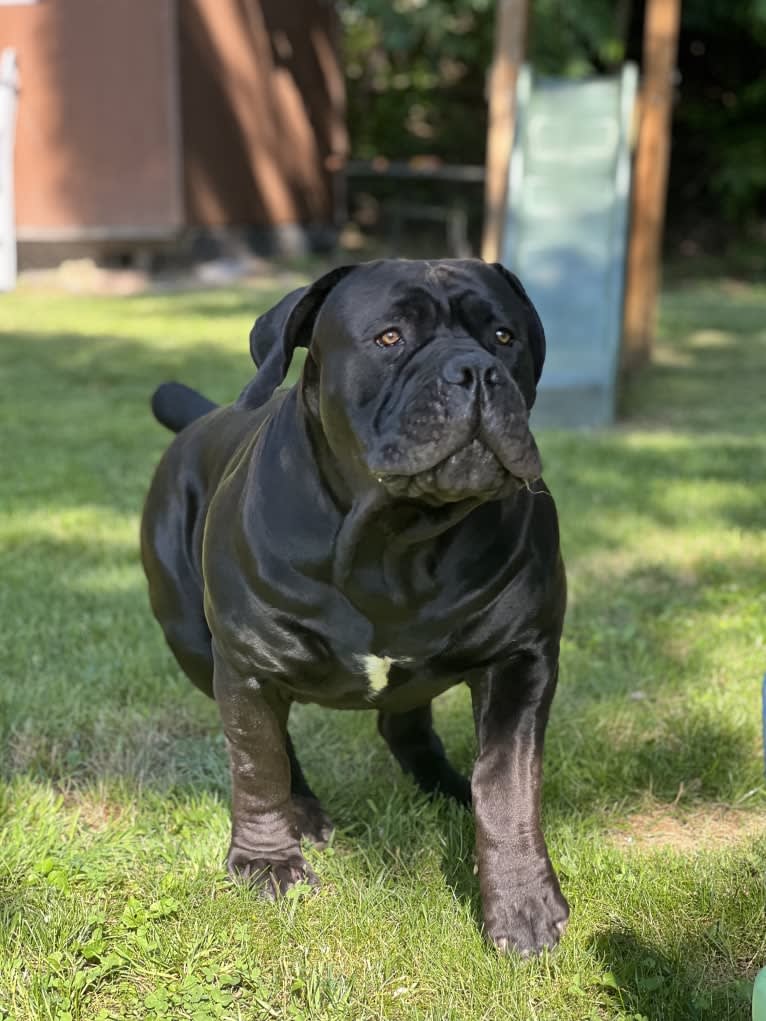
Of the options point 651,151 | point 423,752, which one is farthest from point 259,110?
point 423,752

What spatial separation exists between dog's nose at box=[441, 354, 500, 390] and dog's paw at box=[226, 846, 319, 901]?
45.9 inches

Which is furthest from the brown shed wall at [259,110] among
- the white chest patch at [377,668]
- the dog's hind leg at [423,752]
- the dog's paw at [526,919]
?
the dog's paw at [526,919]

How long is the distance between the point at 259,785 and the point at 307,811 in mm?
314


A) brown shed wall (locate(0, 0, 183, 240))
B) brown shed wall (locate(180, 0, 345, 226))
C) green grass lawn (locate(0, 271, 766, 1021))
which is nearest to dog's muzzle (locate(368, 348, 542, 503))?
green grass lawn (locate(0, 271, 766, 1021))

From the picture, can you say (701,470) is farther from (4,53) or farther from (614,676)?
(4,53)

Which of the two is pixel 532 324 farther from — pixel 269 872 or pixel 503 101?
pixel 503 101

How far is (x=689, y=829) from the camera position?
302 cm

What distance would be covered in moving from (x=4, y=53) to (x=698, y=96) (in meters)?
10.7

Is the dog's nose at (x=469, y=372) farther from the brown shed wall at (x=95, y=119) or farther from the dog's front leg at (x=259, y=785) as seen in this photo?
the brown shed wall at (x=95, y=119)

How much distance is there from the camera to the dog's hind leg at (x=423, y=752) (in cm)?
315

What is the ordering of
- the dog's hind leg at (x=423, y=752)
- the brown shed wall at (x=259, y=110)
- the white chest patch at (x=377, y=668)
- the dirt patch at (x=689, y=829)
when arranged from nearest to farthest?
the white chest patch at (x=377, y=668) → the dirt patch at (x=689, y=829) → the dog's hind leg at (x=423, y=752) → the brown shed wall at (x=259, y=110)

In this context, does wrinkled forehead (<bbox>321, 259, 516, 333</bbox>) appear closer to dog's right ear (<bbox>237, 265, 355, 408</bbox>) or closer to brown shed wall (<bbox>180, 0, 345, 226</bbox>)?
dog's right ear (<bbox>237, 265, 355, 408</bbox>)

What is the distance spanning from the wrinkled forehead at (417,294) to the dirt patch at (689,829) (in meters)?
1.29

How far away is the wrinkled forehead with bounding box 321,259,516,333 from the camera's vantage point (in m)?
2.39
